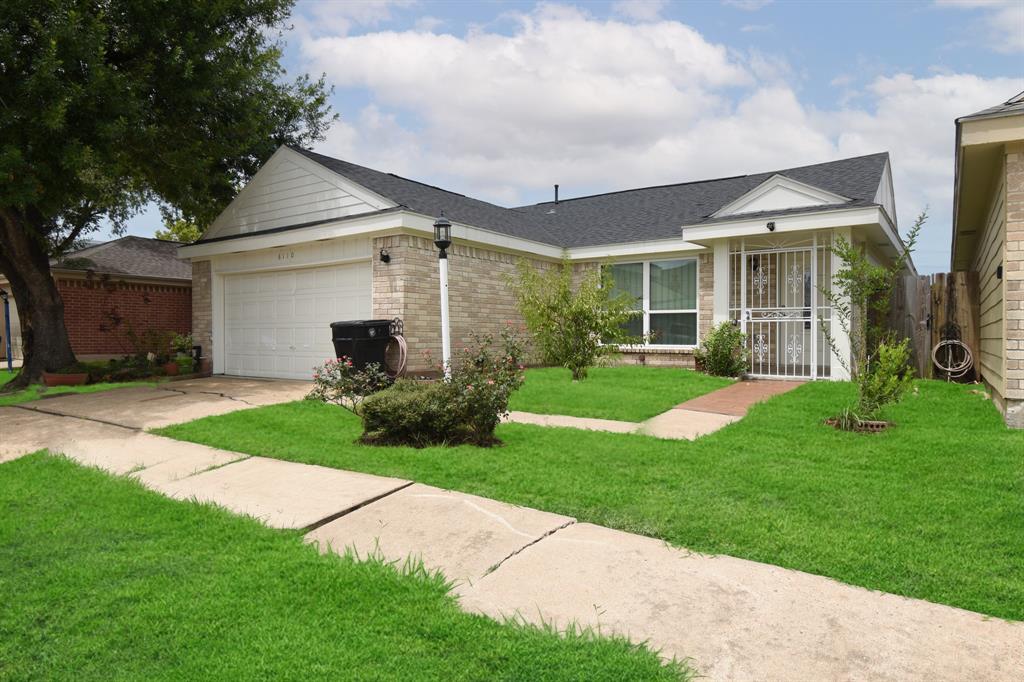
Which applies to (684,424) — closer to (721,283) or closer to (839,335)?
(839,335)

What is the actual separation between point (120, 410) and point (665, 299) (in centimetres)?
999

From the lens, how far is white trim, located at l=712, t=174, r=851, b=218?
10520 mm

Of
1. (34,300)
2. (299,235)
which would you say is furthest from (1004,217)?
(34,300)

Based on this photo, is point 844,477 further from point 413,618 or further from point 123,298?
point 123,298

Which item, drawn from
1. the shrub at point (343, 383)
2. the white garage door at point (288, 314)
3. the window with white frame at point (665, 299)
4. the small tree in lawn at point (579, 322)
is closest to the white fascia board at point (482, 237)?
the white garage door at point (288, 314)

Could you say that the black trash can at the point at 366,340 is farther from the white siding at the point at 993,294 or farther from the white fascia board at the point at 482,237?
the white siding at the point at 993,294

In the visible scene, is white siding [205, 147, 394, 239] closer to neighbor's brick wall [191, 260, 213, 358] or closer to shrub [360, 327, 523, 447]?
neighbor's brick wall [191, 260, 213, 358]

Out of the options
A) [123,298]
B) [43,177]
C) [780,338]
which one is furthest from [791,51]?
[123,298]

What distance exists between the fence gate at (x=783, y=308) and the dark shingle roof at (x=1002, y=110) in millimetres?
4423

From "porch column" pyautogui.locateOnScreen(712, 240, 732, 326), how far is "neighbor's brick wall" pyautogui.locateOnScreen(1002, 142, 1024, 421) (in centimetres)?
528

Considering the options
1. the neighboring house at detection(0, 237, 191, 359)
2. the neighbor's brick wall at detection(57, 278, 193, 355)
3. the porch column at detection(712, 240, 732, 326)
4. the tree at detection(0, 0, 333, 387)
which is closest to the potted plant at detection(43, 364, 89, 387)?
the tree at detection(0, 0, 333, 387)

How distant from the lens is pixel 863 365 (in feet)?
22.1

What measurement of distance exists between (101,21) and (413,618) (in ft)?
38.1

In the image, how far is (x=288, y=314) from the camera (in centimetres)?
1230
